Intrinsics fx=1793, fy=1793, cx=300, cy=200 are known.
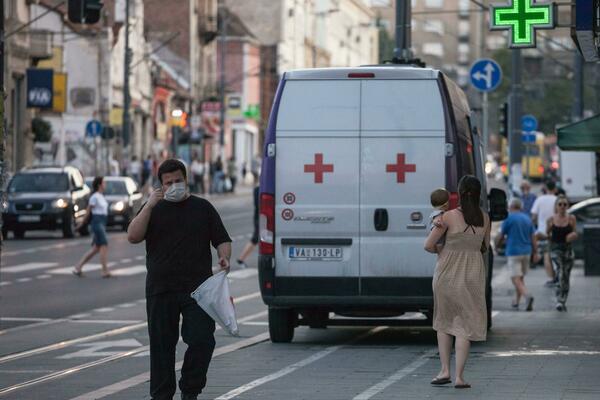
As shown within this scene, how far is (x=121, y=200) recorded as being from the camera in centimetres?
4800

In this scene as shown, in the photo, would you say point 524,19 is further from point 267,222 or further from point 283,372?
point 283,372

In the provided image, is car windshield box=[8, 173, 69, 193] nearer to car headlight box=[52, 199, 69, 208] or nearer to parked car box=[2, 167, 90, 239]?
parked car box=[2, 167, 90, 239]

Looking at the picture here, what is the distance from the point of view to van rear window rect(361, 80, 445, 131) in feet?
56.4

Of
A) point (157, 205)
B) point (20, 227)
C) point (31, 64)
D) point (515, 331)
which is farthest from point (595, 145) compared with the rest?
point (31, 64)

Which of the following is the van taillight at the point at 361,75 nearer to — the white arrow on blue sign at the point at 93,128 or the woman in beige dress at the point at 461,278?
the woman in beige dress at the point at 461,278

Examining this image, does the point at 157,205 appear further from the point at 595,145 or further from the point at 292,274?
the point at 595,145

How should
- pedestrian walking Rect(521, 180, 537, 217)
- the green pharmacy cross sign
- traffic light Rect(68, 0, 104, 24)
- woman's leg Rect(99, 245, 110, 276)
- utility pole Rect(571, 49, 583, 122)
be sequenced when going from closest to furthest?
the green pharmacy cross sign < traffic light Rect(68, 0, 104, 24) < woman's leg Rect(99, 245, 110, 276) < pedestrian walking Rect(521, 180, 537, 217) < utility pole Rect(571, 49, 583, 122)

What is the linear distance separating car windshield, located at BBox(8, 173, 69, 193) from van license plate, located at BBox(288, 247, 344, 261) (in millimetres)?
27859

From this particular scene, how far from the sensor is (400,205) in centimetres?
1711

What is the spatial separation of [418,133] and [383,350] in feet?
6.91

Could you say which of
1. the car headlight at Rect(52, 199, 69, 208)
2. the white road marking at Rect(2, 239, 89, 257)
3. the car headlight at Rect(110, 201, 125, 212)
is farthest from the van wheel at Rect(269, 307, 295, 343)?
the car headlight at Rect(110, 201, 125, 212)

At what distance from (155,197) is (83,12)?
55.1 feet

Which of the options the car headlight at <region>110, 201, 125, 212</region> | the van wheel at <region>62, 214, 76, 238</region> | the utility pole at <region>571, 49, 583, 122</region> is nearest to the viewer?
the van wheel at <region>62, 214, 76, 238</region>

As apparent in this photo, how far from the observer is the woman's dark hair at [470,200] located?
44.7 ft
